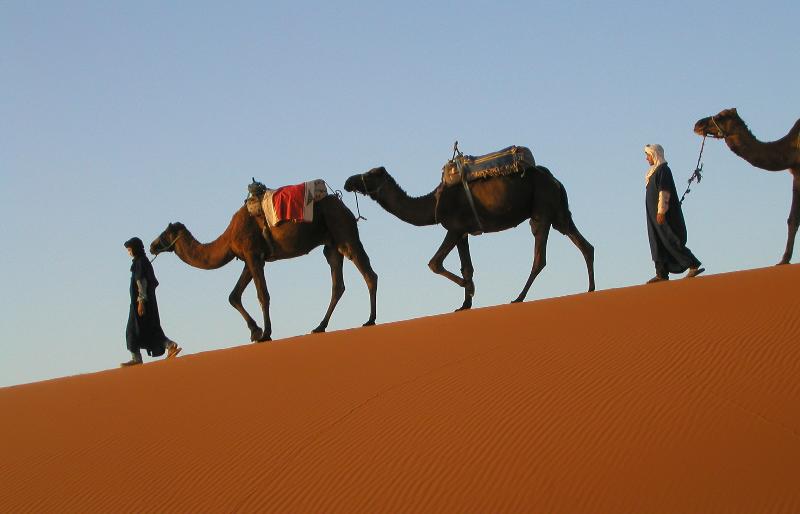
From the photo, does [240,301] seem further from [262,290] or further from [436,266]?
[436,266]

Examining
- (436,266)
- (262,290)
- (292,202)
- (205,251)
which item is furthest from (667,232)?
(205,251)

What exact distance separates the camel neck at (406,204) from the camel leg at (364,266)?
0.81m

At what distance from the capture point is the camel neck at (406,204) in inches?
637

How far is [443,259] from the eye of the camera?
50.4 ft

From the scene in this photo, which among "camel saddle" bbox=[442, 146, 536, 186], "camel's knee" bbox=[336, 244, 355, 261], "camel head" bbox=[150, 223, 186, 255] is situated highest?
"camel saddle" bbox=[442, 146, 536, 186]

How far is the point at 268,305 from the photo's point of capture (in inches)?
628

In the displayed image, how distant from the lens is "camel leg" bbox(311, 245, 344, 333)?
15.7m

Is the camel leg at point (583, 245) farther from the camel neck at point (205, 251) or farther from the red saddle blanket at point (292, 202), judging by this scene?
the camel neck at point (205, 251)

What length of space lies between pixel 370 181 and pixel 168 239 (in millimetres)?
2949

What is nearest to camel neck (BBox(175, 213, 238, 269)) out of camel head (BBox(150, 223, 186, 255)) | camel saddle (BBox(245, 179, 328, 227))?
camel head (BBox(150, 223, 186, 255))

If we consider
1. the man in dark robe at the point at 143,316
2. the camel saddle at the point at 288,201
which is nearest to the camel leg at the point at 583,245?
the camel saddle at the point at 288,201

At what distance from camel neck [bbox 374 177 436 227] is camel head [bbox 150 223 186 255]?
281 centimetres

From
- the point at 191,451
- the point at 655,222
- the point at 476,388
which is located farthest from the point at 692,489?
the point at 655,222

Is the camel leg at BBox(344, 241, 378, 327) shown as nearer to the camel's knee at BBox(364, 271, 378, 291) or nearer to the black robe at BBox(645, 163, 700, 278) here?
the camel's knee at BBox(364, 271, 378, 291)
